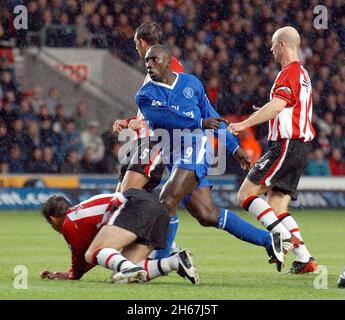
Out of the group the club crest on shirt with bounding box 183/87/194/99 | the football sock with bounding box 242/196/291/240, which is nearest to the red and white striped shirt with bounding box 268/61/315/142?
the football sock with bounding box 242/196/291/240

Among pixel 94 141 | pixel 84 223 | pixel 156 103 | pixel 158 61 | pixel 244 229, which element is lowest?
pixel 94 141

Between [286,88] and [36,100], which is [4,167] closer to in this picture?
[36,100]

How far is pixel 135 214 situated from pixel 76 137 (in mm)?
9944

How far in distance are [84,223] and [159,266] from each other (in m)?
0.62

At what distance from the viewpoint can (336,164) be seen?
1788 centimetres

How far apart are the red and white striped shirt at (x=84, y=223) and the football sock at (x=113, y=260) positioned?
0.97 ft

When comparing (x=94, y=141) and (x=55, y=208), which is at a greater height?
(x=55, y=208)

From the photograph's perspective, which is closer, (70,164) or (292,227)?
(292,227)

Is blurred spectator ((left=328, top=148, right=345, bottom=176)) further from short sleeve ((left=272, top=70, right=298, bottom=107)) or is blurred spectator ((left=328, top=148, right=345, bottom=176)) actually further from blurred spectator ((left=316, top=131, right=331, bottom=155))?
short sleeve ((left=272, top=70, right=298, bottom=107))

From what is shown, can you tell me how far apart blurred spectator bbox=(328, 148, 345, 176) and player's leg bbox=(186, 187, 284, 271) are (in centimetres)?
944

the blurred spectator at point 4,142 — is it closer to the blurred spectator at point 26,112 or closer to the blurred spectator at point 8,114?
the blurred spectator at point 8,114

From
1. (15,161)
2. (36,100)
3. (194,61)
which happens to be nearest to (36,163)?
(15,161)

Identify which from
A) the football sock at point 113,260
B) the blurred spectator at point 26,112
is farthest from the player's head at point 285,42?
the blurred spectator at point 26,112

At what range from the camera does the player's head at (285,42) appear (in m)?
9.03
